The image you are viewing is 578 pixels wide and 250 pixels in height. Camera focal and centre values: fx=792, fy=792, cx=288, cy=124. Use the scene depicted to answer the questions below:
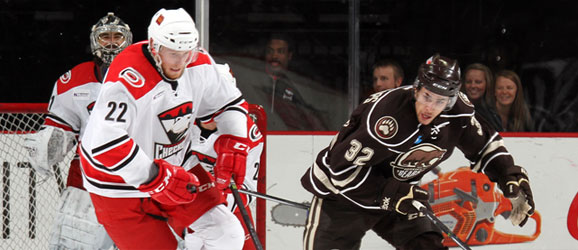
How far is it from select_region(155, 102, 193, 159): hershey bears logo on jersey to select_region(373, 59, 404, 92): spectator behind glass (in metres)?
1.59

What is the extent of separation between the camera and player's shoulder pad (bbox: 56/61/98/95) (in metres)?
2.84

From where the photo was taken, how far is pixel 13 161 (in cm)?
325

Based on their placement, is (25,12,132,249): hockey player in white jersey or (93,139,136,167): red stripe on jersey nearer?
(93,139,136,167): red stripe on jersey

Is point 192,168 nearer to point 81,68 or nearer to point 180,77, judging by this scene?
point 180,77

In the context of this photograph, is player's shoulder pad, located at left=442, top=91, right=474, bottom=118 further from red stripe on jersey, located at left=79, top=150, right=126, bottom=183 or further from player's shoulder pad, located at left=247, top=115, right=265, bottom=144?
red stripe on jersey, located at left=79, top=150, right=126, bottom=183

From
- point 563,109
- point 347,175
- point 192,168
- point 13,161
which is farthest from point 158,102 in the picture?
point 563,109

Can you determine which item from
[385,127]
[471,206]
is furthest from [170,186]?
[471,206]

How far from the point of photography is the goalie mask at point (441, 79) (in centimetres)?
222

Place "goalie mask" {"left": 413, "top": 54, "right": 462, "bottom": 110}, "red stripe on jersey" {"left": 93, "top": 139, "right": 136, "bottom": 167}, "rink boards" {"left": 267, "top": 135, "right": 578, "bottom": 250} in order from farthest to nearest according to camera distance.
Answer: "rink boards" {"left": 267, "top": 135, "right": 578, "bottom": 250}
"goalie mask" {"left": 413, "top": 54, "right": 462, "bottom": 110}
"red stripe on jersey" {"left": 93, "top": 139, "right": 136, "bottom": 167}

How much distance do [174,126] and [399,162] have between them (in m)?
0.69

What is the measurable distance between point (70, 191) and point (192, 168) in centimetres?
61

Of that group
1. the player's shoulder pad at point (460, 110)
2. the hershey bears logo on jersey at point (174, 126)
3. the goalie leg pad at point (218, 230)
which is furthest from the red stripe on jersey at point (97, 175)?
the player's shoulder pad at point (460, 110)

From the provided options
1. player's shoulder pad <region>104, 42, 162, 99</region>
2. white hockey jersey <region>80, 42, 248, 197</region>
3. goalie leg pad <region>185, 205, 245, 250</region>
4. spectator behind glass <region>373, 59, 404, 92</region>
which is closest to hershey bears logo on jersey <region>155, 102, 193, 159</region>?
white hockey jersey <region>80, 42, 248, 197</region>

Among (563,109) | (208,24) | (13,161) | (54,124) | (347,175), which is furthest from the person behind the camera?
(563,109)
